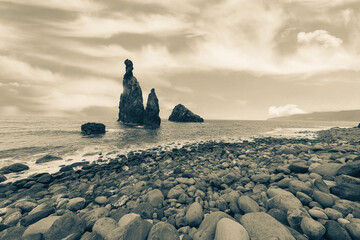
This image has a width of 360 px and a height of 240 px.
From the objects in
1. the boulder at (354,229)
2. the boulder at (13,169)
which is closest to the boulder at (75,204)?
the boulder at (354,229)

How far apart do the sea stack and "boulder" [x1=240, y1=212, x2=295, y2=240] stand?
74856 mm

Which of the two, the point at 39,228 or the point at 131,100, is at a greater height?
the point at 131,100

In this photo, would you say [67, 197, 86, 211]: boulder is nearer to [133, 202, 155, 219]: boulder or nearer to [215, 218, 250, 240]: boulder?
[133, 202, 155, 219]: boulder

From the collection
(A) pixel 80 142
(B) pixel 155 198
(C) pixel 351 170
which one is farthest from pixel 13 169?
(C) pixel 351 170

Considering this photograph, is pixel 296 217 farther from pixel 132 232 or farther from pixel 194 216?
pixel 132 232

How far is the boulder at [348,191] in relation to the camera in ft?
12.6

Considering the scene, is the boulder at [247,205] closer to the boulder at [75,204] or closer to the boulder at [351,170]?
the boulder at [351,170]

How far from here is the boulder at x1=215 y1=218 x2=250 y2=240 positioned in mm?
2889

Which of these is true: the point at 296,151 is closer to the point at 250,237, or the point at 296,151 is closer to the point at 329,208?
the point at 329,208

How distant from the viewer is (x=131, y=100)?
79.7m

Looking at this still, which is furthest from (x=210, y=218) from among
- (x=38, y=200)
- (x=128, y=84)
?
(x=128, y=84)

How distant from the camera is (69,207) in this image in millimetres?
4992

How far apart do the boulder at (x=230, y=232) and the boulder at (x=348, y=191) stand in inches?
134

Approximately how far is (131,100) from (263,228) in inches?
3274
